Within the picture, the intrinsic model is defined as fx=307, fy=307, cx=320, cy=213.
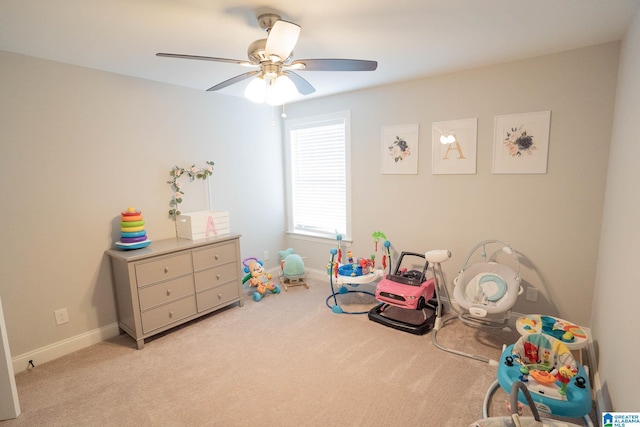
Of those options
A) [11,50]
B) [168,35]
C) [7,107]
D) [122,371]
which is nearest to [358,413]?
[122,371]

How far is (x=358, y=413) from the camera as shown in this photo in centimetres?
189

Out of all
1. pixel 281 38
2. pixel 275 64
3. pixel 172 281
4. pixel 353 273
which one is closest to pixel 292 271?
pixel 353 273

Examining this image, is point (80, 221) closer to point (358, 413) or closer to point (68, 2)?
point (68, 2)

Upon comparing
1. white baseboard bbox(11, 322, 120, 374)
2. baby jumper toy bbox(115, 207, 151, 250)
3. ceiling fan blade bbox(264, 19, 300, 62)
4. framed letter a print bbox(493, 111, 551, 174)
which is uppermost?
ceiling fan blade bbox(264, 19, 300, 62)

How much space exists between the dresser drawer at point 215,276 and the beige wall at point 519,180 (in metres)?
1.76

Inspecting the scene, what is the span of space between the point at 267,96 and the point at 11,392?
2.46 meters

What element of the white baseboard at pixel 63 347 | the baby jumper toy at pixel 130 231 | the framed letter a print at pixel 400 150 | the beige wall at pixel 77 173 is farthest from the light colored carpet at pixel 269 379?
the framed letter a print at pixel 400 150

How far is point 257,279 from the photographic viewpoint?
12.2ft

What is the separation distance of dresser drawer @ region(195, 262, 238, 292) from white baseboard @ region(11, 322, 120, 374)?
33.0 inches

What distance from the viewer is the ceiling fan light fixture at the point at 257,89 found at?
77.0 inches

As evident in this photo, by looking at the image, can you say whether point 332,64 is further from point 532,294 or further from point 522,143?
point 532,294

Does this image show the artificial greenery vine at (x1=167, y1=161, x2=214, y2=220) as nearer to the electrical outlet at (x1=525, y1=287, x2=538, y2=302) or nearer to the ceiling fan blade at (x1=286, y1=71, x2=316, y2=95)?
the ceiling fan blade at (x1=286, y1=71, x2=316, y2=95)

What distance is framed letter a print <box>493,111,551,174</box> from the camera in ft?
8.55

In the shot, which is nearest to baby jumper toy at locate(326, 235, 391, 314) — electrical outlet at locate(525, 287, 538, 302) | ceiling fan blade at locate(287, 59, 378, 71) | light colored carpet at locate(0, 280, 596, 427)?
light colored carpet at locate(0, 280, 596, 427)
